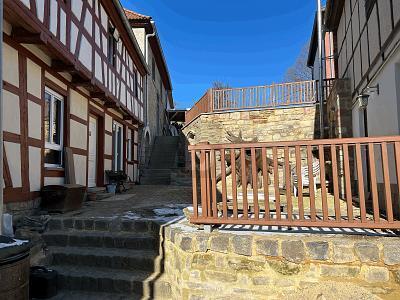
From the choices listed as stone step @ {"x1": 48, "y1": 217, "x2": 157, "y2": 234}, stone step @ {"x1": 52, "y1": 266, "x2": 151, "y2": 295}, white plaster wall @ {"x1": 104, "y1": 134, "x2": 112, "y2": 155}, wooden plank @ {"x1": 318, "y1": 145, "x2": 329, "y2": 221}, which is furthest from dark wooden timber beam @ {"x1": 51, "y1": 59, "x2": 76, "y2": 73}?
wooden plank @ {"x1": 318, "y1": 145, "x2": 329, "y2": 221}

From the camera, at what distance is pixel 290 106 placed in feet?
45.6

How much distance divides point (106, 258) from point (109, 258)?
0.13 ft

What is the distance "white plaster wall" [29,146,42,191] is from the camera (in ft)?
16.6

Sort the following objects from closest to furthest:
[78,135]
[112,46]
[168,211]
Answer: [168,211], [78,135], [112,46]

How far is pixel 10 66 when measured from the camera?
447 centimetres

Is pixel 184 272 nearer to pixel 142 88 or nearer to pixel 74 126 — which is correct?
pixel 74 126

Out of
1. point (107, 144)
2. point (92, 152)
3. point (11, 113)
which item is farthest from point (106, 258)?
point (107, 144)

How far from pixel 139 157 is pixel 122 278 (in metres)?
9.88

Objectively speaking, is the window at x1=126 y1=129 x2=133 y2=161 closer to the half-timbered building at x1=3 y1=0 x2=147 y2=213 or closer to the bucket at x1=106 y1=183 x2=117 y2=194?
the half-timbered building at x1=3 y1=0 x2=147 y2=213

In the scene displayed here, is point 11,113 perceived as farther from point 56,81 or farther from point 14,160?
point 56,81

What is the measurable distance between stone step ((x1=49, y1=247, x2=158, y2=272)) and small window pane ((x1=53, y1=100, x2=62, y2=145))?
2801 millimetres

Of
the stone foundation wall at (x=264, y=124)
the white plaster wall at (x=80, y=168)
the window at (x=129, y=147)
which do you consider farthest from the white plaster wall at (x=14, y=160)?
the stone foundation wall at (x=264, y=124)

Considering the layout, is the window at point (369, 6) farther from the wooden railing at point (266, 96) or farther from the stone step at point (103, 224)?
the wooden railing at point (266, 96)

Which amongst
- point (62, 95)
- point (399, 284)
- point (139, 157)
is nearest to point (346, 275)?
point (399, 284)
